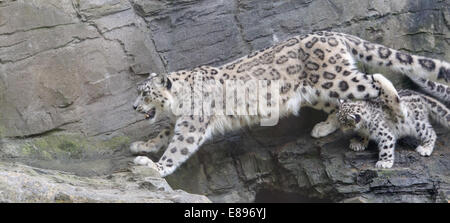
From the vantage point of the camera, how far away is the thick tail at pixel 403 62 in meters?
7.34

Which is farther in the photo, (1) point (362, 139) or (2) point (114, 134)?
(2) point (114, 134)

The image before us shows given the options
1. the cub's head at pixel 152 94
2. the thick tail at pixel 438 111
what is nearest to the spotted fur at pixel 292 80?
the cub's head at pixel 152 94

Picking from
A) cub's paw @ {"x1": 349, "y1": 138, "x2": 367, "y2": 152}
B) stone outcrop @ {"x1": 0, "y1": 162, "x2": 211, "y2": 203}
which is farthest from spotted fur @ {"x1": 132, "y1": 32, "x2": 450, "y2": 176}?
stone outcrop @ {"x1": 0, "y1": 162, "x2": 211, "y2": 203}

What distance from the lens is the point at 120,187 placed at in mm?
6008

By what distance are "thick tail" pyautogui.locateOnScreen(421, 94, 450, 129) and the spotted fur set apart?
10.9 inches

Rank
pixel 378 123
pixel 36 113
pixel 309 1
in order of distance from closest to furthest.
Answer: pixel 378 123
pixel 36 113
pixel 309 1

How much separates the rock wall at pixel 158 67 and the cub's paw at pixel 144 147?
20 centimetres

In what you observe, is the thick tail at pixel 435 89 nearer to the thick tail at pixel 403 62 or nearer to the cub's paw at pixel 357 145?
the thick tail at pixel 403 62

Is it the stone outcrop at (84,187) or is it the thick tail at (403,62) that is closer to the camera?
the stone outcrop at (84,187)

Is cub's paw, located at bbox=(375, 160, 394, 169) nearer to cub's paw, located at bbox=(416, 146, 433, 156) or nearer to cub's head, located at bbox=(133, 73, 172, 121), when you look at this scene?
cub's paw, located at bbox=(416, 146, 433, 156)

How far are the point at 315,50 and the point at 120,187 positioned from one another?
118 inches
